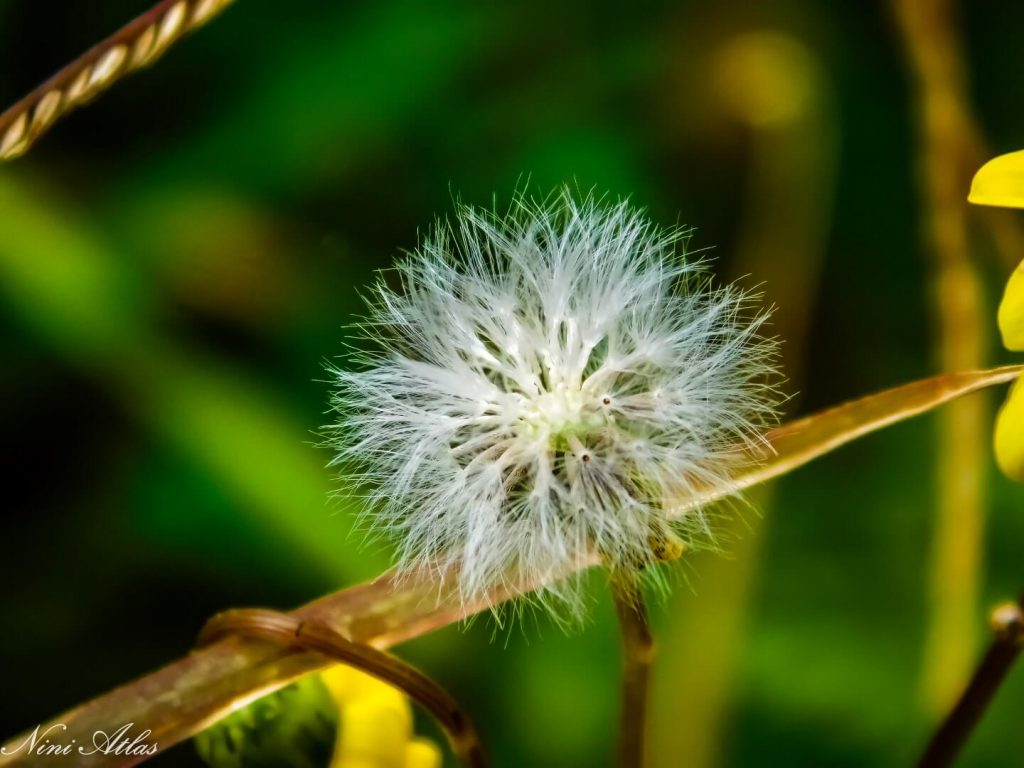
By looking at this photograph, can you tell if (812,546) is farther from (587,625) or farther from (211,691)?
(211,691)

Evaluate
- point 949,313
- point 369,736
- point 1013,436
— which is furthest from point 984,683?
point 949,313

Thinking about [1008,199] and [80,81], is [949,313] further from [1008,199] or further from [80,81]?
[80,81]

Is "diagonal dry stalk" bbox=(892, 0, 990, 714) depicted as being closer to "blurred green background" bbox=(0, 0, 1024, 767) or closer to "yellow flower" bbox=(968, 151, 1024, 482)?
"blurred green background" bbox=(0, 0, 1024, 767)

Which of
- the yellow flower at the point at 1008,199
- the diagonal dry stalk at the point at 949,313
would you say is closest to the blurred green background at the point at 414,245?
the diagonal dry stalk at the point at 949,313

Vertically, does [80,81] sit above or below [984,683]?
above

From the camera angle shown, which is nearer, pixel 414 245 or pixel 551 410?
pixel 551 410

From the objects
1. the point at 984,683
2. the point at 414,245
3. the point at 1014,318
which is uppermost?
the point at 414,245

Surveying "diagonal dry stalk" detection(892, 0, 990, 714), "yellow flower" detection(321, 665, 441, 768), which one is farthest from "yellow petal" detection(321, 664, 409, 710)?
"diagonal dry stalk" detection(892, 0, 990, 714)
